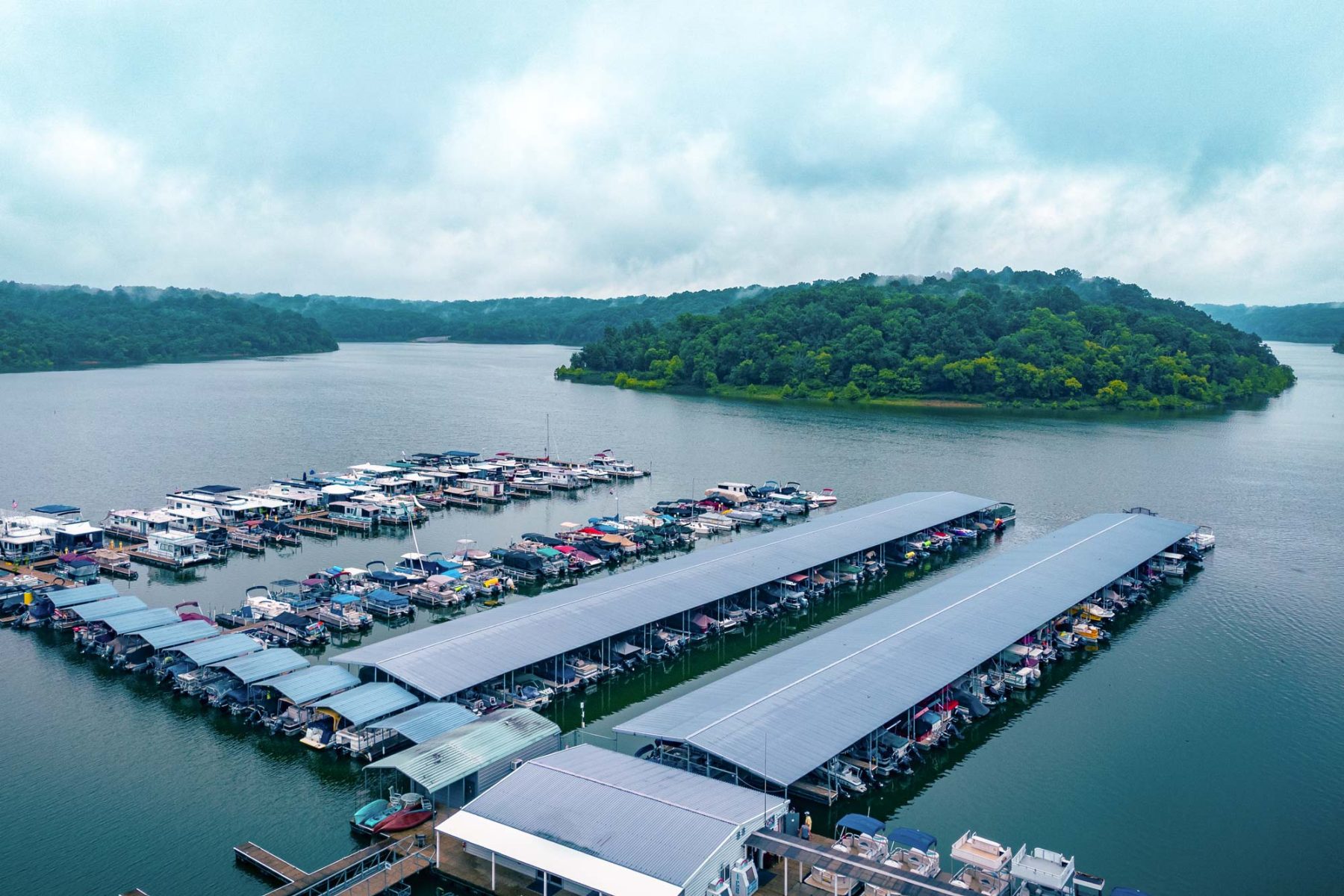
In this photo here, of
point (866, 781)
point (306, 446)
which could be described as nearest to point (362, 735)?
point (866, 781)

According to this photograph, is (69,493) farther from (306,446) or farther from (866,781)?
(866,781)

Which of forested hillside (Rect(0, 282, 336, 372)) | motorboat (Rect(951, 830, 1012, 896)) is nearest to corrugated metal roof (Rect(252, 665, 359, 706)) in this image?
motorboat (Rect(951, 830, 1012, 896))

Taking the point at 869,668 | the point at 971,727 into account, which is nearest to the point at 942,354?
the point at 971,727

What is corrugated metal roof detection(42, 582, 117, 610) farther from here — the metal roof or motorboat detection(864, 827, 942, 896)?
motorboat detection(864, 827, 942, 896)

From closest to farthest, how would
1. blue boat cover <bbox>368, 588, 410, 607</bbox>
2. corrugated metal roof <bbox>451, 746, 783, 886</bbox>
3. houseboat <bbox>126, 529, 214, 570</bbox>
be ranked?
corrugated metal roof <bbox>451, 746, 783, 886</bbox> → blue boat cover <bbox>368, 588, 410, 607</bbox> → houseboat <bbox>126, 529, 214, 570</bbox>

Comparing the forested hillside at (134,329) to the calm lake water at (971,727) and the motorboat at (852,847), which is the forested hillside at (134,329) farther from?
the motorboat at (852,847)

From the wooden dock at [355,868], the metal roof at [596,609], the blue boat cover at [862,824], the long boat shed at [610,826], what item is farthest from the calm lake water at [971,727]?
the long boat shed at [610,826]

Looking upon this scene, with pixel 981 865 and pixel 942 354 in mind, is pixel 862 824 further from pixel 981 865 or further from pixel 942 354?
pixel 942 354
